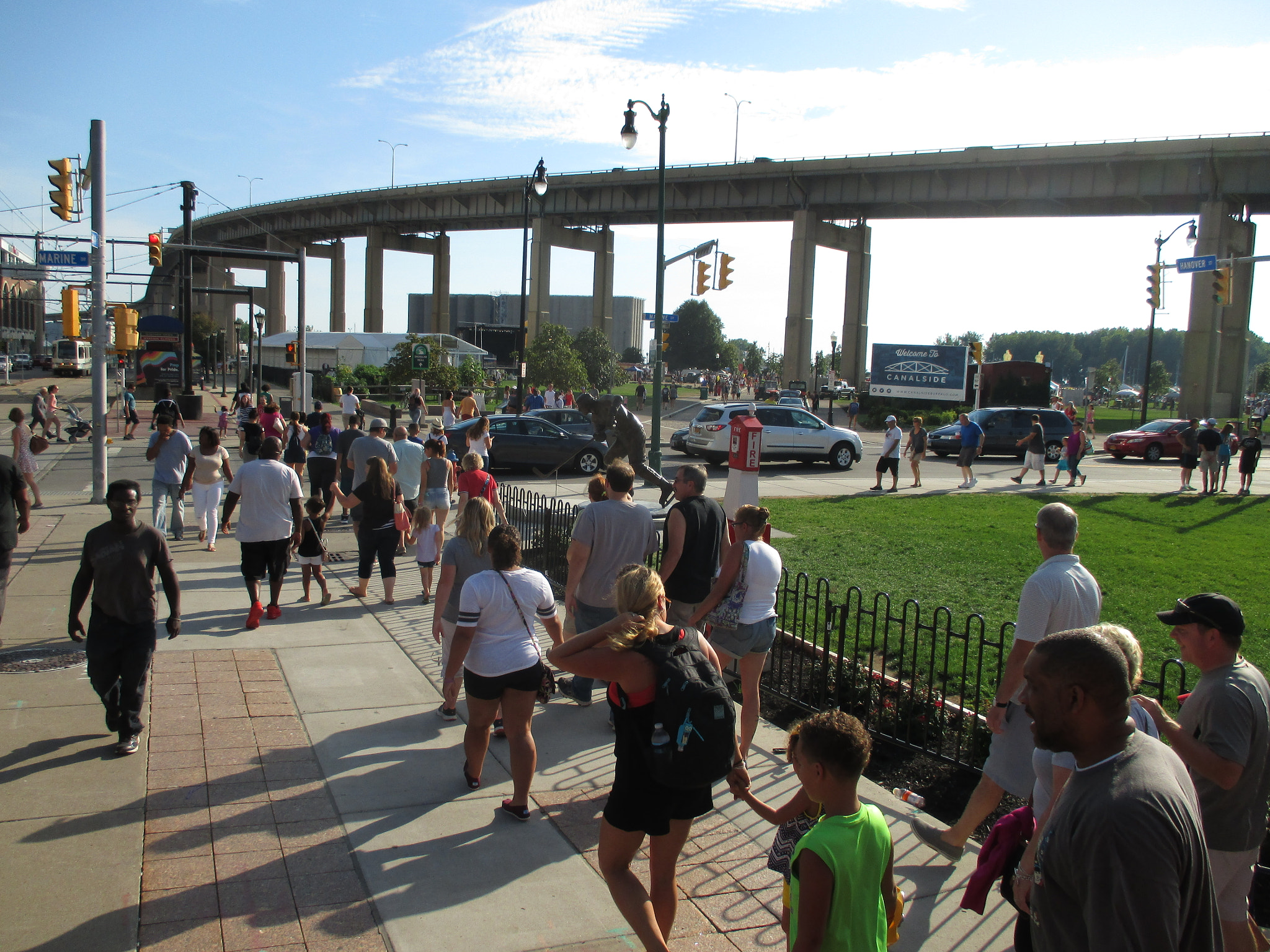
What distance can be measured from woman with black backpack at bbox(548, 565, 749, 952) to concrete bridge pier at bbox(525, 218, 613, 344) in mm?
64941

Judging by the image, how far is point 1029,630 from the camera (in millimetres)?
4152

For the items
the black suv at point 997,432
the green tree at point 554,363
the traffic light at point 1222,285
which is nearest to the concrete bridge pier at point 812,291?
the green tree at point 554,363

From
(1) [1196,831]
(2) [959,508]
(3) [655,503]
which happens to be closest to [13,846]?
(1) [1196,831]

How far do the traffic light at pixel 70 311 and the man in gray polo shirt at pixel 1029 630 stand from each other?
18786mm

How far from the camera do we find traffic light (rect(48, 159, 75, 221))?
15641 mm

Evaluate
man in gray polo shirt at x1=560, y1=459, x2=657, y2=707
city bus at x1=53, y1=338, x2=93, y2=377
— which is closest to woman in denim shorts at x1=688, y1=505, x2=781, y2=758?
man in gray polo shirt at x1=560, y1=459, x2=657, y2=707

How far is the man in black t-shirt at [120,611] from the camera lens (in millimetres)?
5500

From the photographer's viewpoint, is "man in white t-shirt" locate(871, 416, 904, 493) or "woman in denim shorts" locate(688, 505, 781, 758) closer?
"woman in denim shorts" locate(688, 505, 781, 758)

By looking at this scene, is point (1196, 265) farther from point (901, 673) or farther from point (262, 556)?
point (262, 556)

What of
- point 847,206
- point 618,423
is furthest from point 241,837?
point 847,206

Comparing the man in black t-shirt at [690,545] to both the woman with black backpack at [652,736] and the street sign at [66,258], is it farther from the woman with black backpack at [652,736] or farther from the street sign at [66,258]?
the street sign at [66,258]

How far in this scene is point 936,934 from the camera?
4.06 m

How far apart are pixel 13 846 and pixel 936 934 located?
4.36 m

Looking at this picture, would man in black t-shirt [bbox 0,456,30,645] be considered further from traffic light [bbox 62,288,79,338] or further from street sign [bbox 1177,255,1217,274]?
street sign [bbox 1177,255,1217,274]
